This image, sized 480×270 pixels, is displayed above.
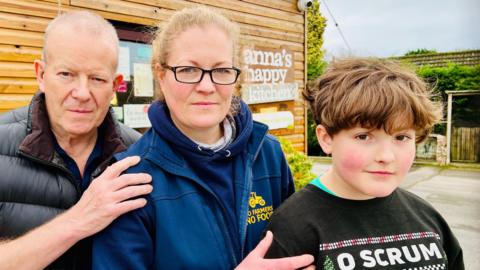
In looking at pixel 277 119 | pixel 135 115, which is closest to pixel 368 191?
pixel 135 115

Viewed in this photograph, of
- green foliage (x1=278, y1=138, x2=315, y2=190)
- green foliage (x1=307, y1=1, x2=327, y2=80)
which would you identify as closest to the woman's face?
green foliage (x1=278, y1=138, x2=315, y2=190)

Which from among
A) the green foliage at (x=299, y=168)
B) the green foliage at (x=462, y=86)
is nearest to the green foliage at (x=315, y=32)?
the green foliage at (x=462, y=86)

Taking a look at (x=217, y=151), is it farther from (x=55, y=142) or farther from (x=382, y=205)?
(x=55, y=142)

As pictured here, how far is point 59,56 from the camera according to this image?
1735mm

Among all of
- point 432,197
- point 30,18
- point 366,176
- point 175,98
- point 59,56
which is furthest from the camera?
point 432,197

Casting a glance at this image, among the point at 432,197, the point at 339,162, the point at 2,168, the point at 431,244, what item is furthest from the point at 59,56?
the point at 432,197

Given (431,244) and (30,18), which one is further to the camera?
(30,18)

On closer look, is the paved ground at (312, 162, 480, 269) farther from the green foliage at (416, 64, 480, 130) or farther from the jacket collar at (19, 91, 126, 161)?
the jacket collar at (19, 91, 126, 161)

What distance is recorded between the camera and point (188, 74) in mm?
1437

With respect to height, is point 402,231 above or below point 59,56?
below

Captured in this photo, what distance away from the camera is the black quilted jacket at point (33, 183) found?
1594mm

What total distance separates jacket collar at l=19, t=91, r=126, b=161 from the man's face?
0.05m

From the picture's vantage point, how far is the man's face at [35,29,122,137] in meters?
1.73

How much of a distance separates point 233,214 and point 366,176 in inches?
20.0
